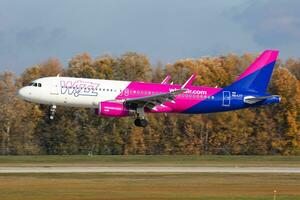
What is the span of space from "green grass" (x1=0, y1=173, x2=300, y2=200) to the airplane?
15831 mm

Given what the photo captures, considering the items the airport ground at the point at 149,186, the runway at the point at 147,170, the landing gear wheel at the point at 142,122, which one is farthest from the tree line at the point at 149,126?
the airport ground at the point at 149,186

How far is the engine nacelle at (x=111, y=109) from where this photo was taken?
6525 cm

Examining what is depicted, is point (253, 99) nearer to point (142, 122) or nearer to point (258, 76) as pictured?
point (258, 76)

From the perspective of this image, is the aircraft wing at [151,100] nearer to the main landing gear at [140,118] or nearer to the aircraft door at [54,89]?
the main landing gear at [140,118]

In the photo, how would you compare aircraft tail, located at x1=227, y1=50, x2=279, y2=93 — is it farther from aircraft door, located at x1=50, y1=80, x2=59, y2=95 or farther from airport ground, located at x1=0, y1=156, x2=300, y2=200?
airport ground, located at x1=0, y1=156, x2=300, y2=200

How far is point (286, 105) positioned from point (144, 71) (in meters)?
18.8

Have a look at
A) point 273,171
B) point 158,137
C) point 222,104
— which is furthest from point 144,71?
point 273,171

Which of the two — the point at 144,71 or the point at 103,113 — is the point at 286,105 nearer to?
the point at 144,71

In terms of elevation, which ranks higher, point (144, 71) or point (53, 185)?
point (144, 71)

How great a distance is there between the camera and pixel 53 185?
43.7 meters

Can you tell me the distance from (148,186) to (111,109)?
2215cm

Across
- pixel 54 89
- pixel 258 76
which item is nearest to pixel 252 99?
pixel 258 76

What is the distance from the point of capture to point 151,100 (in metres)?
67.6

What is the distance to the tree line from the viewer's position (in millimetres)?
100938
